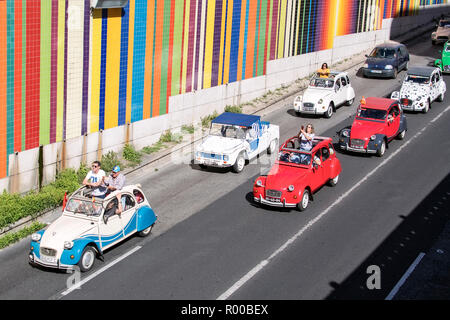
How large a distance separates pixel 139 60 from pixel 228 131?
4.51 m

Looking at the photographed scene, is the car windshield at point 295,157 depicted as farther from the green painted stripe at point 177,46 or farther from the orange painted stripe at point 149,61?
the green painted stripe at point 177,46

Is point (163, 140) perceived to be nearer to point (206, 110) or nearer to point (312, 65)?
point (206, 110)

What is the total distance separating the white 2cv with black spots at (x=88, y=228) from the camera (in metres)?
15.8

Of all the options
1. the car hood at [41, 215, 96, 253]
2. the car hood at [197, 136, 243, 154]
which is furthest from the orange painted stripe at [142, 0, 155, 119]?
the car hood at [41, 215, 96, 253]

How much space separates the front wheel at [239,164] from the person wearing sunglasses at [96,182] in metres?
6.64

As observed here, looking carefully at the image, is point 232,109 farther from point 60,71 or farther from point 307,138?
point 60,71

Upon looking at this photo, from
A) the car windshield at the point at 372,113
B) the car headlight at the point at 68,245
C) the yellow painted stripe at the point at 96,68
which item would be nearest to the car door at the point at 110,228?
the car headlight at the point at 68,245

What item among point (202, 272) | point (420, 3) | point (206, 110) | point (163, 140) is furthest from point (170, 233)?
point (420, 3)

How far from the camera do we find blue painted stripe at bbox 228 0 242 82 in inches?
1177

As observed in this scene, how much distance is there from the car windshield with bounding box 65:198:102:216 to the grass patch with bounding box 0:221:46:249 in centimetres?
208

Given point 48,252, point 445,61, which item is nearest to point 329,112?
point 445,61

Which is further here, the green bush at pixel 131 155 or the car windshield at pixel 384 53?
the car windshield at pixel 384 53

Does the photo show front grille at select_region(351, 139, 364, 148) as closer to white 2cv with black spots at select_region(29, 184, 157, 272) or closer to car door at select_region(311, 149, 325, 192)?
car door at select_region(311, 149, 325, 192)
